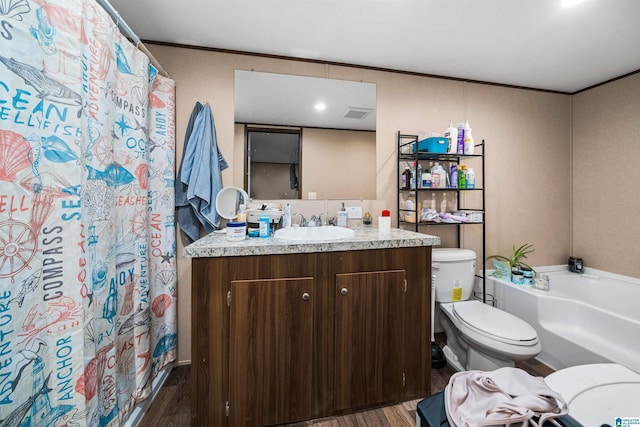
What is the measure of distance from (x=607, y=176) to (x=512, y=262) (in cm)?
112

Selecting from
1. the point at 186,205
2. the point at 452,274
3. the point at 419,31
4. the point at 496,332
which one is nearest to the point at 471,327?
the point at 496,332

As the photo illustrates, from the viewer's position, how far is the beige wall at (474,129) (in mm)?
1629

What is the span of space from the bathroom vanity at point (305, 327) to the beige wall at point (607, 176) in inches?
81.6

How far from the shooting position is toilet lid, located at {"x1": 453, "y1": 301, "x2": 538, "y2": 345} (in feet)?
4.23

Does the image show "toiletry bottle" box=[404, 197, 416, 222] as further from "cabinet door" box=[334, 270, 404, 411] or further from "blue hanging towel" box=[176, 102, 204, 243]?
"blue hanging towel" box=[176, 102, 204, 243]

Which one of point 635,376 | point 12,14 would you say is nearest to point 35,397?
point 12,14

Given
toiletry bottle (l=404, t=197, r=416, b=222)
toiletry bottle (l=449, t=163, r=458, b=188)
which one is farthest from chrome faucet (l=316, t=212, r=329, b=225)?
toiletry bottle (l=449, t=163, r=458, b=188)

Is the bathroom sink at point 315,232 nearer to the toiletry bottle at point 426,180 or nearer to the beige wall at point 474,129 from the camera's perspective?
the beige wall at point 474,129

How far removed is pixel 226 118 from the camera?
166cm

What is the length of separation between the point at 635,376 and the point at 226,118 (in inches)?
90.8

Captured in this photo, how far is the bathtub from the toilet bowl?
0.93 meters

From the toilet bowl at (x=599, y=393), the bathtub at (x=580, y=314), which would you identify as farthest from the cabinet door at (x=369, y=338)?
the bathtub at (x=580, y=314)

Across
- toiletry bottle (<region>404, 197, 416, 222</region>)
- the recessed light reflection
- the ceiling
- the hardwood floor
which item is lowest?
the hardwood floor

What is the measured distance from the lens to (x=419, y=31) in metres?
1.47
